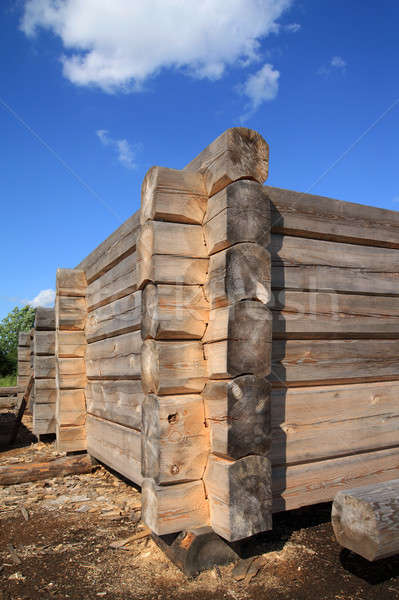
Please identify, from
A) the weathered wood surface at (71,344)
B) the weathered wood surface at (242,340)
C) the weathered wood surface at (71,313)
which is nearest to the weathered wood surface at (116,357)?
the weathered wood surface at (71,344)

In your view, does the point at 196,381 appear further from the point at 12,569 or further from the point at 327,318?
the point at 12,569

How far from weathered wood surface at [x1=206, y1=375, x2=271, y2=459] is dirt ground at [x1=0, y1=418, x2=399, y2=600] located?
2.48ft

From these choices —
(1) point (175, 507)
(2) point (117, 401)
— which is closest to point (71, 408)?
(2) point (117, 401)

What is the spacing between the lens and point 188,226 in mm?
3336

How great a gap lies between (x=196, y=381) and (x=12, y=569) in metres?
1.77

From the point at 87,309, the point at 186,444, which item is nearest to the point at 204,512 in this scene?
the point at 186,444

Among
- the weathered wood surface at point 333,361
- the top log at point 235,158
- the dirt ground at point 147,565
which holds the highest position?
the top log at point 235,158

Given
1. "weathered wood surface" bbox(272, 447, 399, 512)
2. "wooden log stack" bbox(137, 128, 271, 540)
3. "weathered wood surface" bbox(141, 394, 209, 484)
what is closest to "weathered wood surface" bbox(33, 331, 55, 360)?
"wooden log stack" bbox(137, 128, 271, 540)

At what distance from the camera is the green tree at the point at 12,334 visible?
24141 millimetres

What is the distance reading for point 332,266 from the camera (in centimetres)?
376

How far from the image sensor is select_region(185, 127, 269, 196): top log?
312 centimetres

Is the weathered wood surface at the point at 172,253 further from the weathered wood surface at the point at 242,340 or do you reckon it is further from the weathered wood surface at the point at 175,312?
the weathered wood surface at the point at 242,340

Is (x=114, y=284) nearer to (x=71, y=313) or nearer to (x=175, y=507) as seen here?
(x=71, y=313)

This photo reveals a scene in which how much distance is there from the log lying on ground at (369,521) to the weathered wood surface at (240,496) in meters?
0.50
